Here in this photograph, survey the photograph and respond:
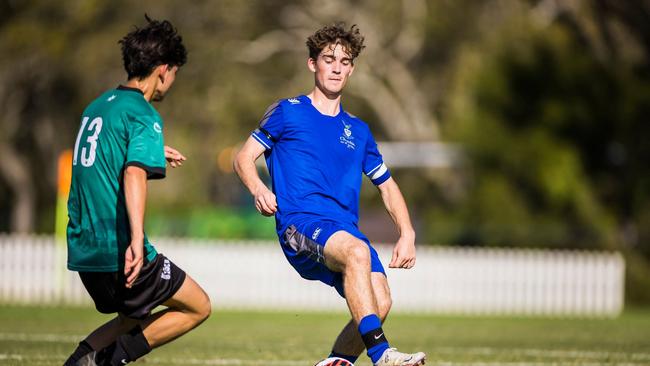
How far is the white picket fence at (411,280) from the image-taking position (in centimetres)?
2100

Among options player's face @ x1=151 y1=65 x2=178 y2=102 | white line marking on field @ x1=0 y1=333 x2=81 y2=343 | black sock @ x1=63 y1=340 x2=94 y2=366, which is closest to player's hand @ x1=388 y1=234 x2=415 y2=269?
player's face @ x1=151 y1=65 x2=178 y2=102

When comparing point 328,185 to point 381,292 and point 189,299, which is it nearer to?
point 381,292

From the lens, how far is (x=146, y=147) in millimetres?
6387

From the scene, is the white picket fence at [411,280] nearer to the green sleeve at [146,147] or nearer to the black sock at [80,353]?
the black sock at [80,353]

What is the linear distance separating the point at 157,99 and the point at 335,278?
159 centimetres

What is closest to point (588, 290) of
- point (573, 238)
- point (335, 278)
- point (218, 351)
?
point (573, 238)

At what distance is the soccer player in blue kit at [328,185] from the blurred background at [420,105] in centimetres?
1631

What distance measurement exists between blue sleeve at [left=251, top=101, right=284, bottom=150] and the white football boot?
5.35ft

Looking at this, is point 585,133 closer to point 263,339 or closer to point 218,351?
point 263,339

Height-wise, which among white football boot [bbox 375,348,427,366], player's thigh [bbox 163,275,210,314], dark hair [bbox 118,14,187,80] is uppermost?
Answer: dark hair [bbox 118,14,187,80]

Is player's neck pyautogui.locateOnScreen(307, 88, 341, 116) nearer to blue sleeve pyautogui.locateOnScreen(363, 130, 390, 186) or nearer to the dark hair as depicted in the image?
blue sleeve pyautogui.locateOnScreen(363, 130, 390, 186)

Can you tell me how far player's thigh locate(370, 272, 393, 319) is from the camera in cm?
689

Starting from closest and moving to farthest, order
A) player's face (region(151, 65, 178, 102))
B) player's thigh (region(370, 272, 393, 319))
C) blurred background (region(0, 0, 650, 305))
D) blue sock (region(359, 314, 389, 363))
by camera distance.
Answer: blue sock (region(359, 314, 389, 363)), player's face (region(151, 65, 178, 102)), player's thigh (region(370, 272, 393, 319)), blurred background (region(0, 0, 650, 305))

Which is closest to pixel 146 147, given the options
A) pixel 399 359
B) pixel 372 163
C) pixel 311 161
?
pixel 311 161
